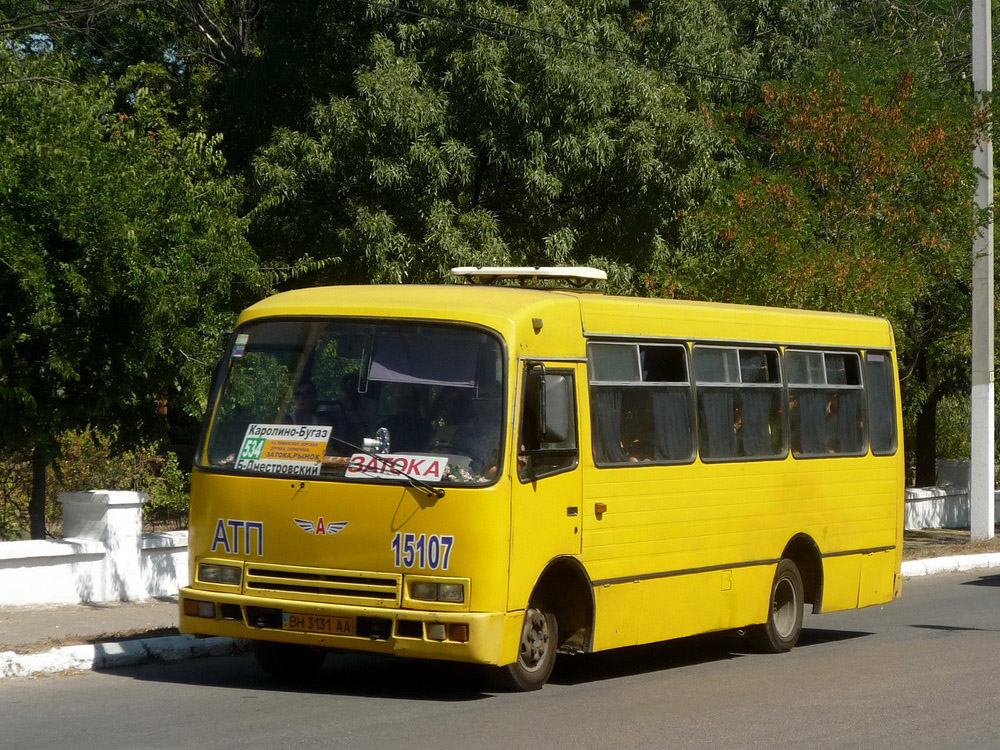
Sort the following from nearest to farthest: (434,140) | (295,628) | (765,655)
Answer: (295,628) < (765,655) < (434,140)

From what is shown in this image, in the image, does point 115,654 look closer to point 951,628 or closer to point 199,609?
point 199,609

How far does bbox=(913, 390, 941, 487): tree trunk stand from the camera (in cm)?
3069

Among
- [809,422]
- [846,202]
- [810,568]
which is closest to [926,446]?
[846,202]

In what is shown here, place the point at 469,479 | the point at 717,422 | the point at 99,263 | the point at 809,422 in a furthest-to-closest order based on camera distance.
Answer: the point at 99,263, the point at 809,422, the point at 717,422, the point at 469,479

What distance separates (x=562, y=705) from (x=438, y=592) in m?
1.11

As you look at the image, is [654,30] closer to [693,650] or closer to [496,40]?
[496,40]

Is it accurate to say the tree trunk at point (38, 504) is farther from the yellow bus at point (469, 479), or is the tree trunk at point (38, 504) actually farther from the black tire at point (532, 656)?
the black tire at point (532, 656)

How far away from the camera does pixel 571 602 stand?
980cm

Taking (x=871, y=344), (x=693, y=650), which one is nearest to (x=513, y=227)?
(x=871, y=344)

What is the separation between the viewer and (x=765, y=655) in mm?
12148

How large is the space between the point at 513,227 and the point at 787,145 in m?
4.03

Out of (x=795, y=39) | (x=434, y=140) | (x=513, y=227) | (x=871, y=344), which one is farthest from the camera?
(x=795, y=39)

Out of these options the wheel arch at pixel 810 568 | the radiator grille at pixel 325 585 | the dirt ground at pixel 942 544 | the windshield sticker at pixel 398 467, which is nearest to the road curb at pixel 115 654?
the radiator grille at pixel 325 585

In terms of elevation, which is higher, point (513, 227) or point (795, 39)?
point (795, 39)
